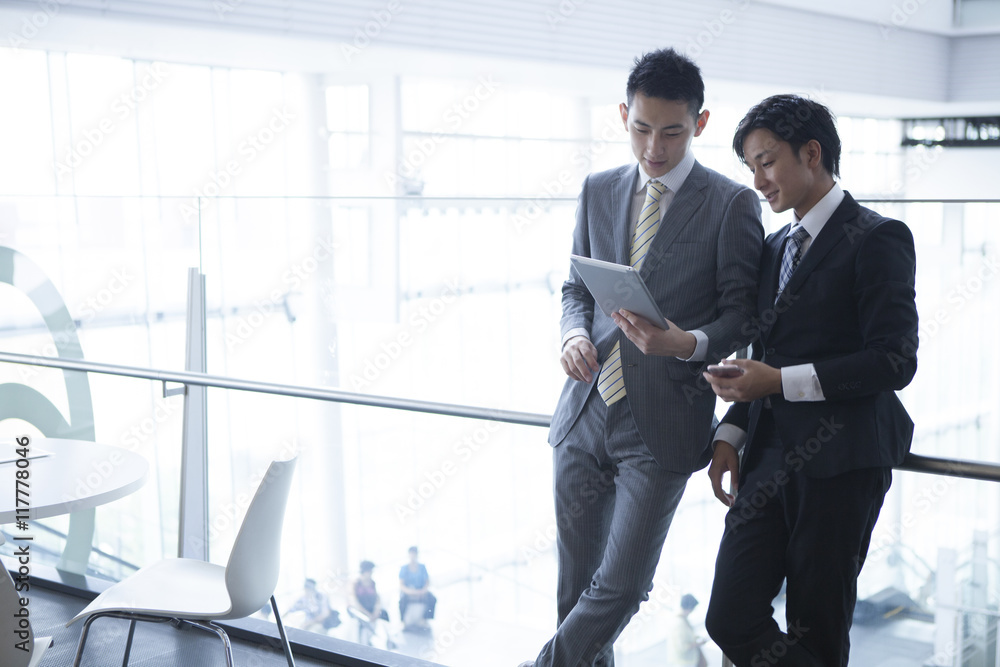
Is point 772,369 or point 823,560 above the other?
point 772,369

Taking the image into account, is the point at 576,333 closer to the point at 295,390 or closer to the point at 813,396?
the point at 813,396

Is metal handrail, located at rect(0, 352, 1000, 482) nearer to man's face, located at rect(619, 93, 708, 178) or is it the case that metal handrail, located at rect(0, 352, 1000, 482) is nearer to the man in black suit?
the man in black suit

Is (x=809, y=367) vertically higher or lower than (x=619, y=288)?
lower

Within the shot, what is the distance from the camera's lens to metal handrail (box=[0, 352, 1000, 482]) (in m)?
1.57

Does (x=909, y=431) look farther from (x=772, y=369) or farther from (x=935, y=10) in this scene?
(x=935, y=10)

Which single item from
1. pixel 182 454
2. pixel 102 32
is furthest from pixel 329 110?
pixel 182 454

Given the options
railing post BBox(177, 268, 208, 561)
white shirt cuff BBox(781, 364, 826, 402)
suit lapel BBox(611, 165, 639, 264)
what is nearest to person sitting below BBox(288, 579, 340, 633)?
railing post BBox(177, 268, 208, 561)

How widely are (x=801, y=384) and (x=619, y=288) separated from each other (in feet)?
1.21

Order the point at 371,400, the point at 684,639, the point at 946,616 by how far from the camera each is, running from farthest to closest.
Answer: the point at 684,639, the point at 946,616, the point at 371,400

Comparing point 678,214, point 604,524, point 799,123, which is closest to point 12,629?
point 604,524

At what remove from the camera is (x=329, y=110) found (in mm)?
9047

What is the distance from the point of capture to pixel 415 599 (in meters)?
8.55

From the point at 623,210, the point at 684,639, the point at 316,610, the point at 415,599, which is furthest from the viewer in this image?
the point at 415,599

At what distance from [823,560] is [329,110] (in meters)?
8.42
